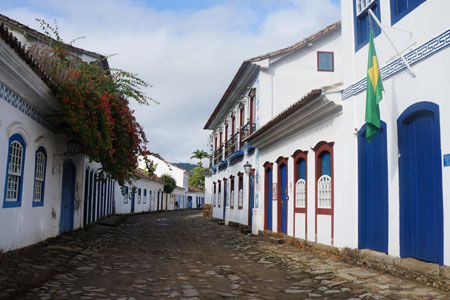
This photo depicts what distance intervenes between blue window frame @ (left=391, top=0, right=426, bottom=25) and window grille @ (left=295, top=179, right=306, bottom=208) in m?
5.28

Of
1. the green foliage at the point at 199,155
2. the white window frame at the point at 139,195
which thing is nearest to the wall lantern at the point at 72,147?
the white window frame at the point at 139,195

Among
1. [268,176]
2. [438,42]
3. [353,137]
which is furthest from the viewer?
[268,176]

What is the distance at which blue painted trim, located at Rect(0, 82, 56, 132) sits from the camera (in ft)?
24.1

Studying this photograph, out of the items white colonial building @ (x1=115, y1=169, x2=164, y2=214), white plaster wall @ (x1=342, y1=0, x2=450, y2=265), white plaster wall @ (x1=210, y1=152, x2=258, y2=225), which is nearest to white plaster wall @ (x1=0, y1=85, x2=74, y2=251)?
white plaster wall @ (x1=342, y1=0, x2=450, y2=265)

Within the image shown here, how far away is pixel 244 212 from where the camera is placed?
59.4 feet

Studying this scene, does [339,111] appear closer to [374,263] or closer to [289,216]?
[374,263]

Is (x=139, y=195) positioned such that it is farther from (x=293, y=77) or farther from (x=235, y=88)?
(x=293, y=77)

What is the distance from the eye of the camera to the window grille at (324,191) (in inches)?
380

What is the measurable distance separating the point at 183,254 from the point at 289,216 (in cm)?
356

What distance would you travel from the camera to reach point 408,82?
21.4ft

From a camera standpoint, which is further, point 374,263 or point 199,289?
point 374,263

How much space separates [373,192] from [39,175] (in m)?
7.27

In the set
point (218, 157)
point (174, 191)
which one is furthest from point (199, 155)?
point (218, 157)

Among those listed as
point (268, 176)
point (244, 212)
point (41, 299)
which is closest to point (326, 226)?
point (268, 176)
